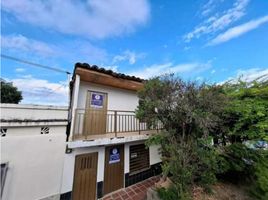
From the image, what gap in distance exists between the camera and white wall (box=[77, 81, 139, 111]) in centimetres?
680

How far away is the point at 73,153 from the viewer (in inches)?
222

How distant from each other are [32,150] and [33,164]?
1.45ft

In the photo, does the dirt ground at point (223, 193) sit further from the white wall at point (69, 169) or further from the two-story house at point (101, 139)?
the white wall at point (69, 169)

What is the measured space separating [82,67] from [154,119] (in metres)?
3.43

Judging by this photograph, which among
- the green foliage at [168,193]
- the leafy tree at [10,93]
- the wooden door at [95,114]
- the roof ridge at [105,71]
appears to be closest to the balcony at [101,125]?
the wooden door at [95,114]

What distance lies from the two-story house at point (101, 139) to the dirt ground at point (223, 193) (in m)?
2.65

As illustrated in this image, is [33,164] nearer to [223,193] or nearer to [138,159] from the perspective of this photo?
[138,159]

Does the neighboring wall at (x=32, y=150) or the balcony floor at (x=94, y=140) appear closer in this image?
the neighboring wall at (x=32, y=150)

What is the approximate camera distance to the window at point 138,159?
7.68 meters

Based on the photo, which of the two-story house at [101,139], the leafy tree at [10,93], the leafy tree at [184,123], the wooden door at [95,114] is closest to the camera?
the leafy tree at [184,123]

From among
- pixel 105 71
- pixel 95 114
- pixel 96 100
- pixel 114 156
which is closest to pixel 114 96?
pixel 96 100

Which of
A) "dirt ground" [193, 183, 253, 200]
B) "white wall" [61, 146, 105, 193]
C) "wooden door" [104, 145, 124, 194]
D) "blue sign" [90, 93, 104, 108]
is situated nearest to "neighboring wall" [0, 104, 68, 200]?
"white wall" [61, 146, 105, 193]

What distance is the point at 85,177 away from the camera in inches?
232

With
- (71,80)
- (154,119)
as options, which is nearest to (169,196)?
(154,119)
